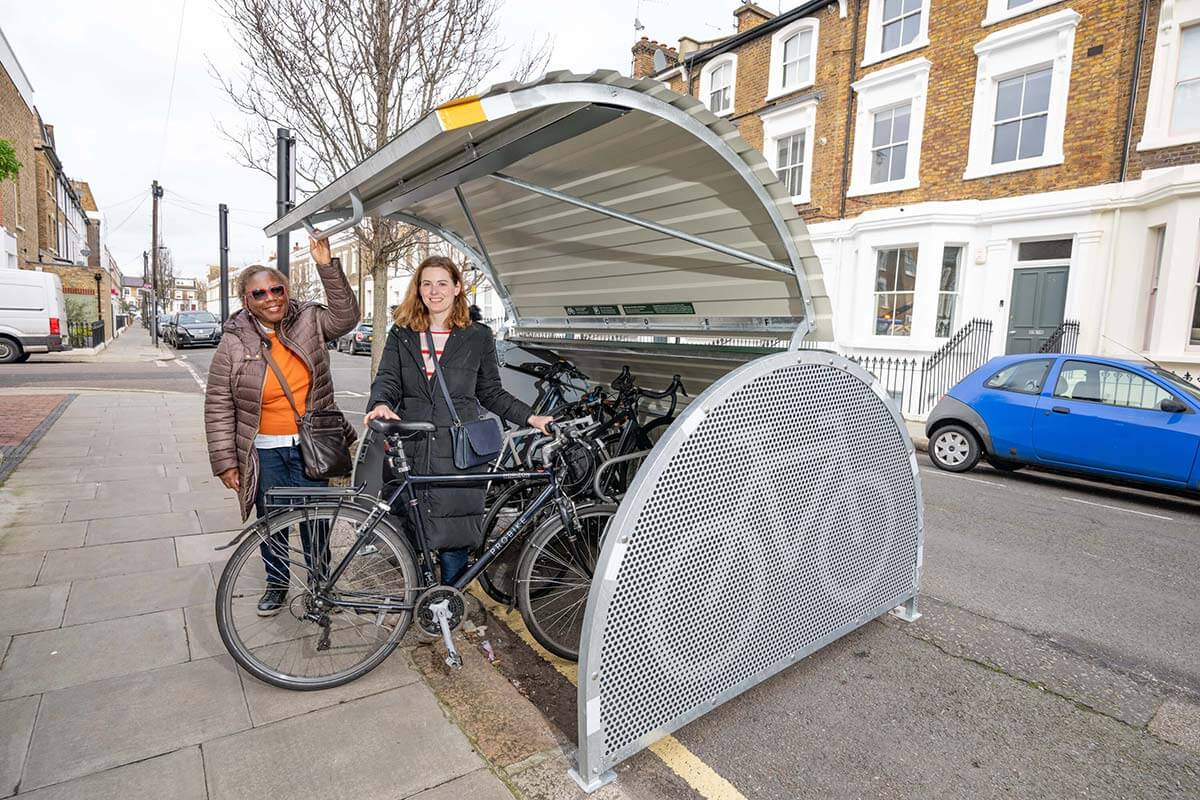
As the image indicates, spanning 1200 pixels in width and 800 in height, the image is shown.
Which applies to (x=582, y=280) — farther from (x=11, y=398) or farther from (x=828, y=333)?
(x=11, y=398)

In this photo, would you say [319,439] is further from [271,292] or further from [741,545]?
[741,545]

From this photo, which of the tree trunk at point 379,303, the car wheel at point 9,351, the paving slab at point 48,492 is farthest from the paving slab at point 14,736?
the car wheel at point 9,351

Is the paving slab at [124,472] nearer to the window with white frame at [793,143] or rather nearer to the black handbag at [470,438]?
the black handbag at [470,438]

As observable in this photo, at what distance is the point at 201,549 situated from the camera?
14.4 ft

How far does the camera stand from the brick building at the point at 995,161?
10.5 m

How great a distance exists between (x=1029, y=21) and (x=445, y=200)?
13.0 meters

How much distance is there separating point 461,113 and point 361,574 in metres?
1.97

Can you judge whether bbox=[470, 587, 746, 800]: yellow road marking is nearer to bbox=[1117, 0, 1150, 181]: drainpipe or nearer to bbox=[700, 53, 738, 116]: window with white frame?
bbox=[1117, 0, 1150, 181]: drainpipe

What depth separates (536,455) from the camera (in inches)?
125

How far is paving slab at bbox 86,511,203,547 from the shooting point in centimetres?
454

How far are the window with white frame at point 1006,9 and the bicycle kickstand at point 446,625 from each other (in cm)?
1497

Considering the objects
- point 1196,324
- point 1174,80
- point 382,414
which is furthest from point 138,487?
point 1174,80

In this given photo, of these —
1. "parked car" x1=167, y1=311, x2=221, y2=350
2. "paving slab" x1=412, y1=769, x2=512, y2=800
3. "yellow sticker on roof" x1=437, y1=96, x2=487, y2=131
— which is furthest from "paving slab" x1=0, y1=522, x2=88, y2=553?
"parked car" x1=167, y1=311, x2=221, y2=350

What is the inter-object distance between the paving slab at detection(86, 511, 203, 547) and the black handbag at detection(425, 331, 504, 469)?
10.0ft
